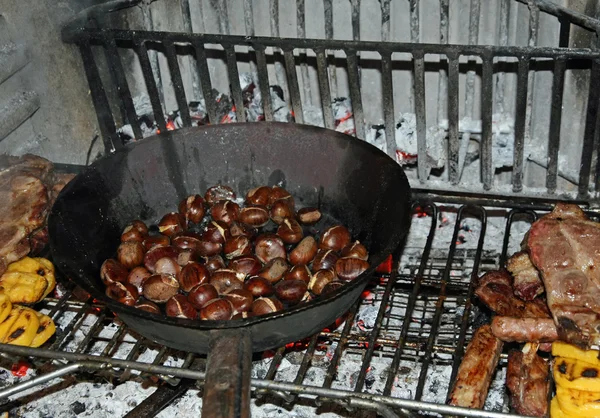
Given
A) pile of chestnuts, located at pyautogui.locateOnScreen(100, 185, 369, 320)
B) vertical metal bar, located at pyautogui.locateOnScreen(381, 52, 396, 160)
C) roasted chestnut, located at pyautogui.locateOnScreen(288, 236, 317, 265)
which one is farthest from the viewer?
vertical metal bar, located at pyautogui.locateOnScreen(381, 52, 396, 160)

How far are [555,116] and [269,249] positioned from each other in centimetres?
162

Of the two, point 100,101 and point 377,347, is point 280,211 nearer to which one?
point 377,347

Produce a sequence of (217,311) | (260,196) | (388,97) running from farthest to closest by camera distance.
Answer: (388,97)
(260,196)
(217,311)

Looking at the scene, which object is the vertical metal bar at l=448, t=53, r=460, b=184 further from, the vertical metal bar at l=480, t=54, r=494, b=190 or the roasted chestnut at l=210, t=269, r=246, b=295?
the roasted chestnut at l=210, t=269, r=246, b=295

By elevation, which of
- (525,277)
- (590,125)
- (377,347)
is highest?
(590,125)

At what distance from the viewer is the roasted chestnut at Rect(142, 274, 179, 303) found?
3.04 m

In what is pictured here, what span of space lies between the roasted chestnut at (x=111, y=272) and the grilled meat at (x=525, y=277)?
1.69 meters

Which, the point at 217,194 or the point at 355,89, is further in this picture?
the point at 355,89

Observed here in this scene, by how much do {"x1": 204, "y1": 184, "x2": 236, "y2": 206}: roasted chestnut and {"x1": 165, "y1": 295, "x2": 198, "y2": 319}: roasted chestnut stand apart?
2.45 feet

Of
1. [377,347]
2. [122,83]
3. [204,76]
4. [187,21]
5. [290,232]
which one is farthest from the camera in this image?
[187,21]

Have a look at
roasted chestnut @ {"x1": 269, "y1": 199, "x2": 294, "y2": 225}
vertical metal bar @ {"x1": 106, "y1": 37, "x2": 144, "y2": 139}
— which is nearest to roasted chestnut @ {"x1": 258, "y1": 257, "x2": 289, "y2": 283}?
roasted chestnut @ {"x1": 269, "y1": 199, "x2": 294, "y2": 225}

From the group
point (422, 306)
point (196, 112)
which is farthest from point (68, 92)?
point (422, 306)

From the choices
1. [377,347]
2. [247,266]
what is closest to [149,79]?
[247,266]

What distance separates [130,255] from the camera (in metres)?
3.21
